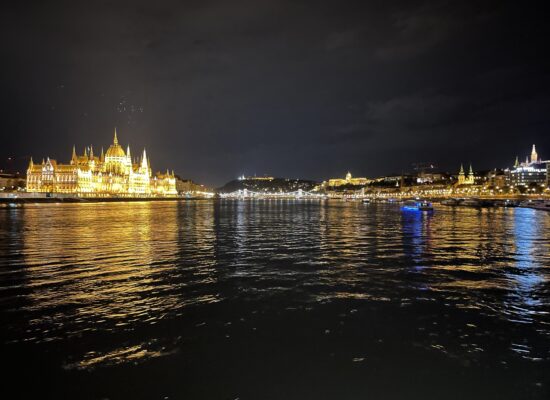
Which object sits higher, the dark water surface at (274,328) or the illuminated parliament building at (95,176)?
the illuminated parliament building at (95,176)

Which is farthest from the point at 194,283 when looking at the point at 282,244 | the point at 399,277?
the point at 282,244

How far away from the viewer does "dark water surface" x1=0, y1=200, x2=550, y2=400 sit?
5.74m

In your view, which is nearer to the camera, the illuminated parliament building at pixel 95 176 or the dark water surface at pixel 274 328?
the dark water surface at pixel 274 328

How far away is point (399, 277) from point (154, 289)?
26.3ft

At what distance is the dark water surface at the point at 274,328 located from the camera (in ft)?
18.8

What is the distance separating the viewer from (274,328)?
25.9 feet

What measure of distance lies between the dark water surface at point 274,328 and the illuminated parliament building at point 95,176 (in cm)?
13796

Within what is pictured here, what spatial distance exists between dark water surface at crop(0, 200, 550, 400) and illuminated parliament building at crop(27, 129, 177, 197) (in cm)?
13796

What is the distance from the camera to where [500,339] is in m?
7.34

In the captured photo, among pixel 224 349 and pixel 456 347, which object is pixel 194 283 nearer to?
pixel 224 349

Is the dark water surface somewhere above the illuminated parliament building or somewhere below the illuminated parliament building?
below

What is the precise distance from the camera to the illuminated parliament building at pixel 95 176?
139 m

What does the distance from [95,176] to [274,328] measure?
6241 inches

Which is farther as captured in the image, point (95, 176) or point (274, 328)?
point (95, 176)
